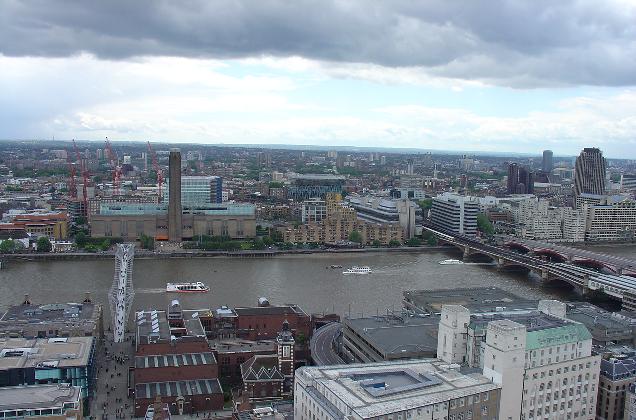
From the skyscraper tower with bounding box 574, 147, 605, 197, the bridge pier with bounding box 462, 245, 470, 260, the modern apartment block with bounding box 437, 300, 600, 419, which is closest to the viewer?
the modern apartment block with bounding box 437, 300, 600, 419

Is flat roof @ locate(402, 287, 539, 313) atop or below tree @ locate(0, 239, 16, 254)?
atop

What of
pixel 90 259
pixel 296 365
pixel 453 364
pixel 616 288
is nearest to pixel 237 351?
pixel 296 365

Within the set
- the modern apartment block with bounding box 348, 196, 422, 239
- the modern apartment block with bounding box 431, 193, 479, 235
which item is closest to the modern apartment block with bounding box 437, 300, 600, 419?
the modern apartment block with bounding box 348, 196, 422, 239

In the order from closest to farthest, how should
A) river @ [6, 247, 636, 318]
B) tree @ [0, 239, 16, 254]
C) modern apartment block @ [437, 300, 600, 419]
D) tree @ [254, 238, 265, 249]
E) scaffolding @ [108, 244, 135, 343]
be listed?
modern apartment block @ [437, 300, 600, 419] < scaffolding @ [108, 244, 135, 343] < river @ [6, 247, 636, 318] < tree @ [0, 239, 16, 254] < tree @ [254, 238, 265, 249]

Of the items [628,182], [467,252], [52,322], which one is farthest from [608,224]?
[52,322]

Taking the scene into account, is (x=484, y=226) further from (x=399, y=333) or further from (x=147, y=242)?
(x=399, y=333)

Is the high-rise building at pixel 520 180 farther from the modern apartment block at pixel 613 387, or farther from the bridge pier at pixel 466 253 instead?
the modern apartment block at pixel 613 387

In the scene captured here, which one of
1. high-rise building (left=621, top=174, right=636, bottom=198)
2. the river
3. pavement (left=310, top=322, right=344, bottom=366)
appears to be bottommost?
the river

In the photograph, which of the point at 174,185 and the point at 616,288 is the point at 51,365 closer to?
the point at 616,288

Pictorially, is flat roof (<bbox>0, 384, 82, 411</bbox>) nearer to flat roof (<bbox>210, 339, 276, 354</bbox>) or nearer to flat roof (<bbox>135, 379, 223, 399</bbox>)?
flat roof (<bbox>135, 379, 223, 399</bbox>)
